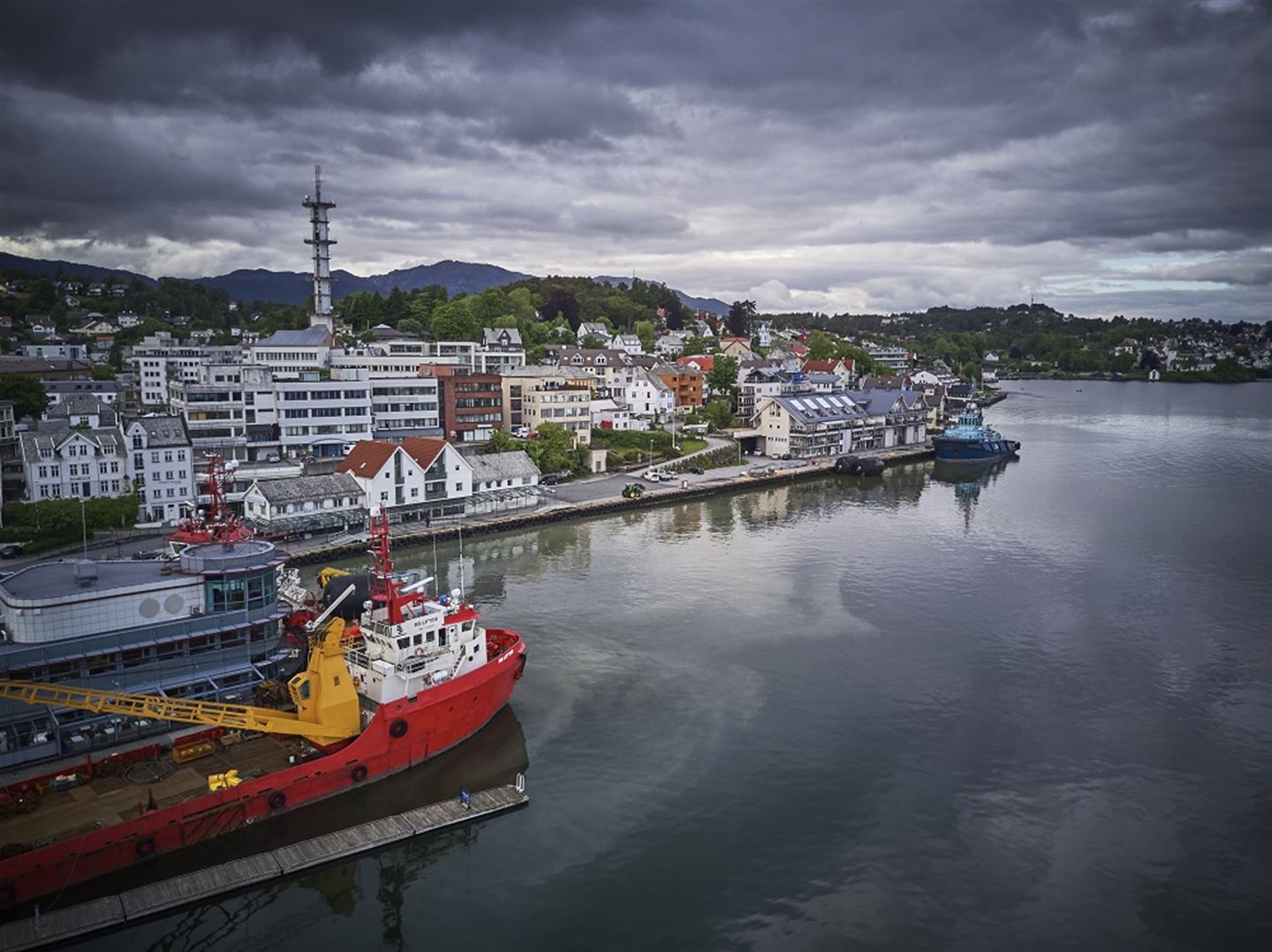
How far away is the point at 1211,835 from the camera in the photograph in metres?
17.1

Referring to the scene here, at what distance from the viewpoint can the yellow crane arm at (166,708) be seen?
15117 millimetres

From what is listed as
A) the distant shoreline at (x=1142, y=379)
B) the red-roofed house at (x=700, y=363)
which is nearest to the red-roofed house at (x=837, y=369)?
the red-roofed house at (x=700, y=363)

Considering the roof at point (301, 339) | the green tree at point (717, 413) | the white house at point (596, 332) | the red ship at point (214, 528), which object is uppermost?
the white house at point (596, 332)

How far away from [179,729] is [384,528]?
19.3 ft

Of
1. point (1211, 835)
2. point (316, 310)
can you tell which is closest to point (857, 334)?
point (316, 310)

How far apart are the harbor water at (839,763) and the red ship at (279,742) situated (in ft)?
2.73

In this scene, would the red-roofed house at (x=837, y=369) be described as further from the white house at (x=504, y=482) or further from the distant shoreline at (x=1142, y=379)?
the distant shoreline at (x=1142, y=379)

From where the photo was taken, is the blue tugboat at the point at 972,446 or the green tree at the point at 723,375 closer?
the blue tugboat at the point at 972,446

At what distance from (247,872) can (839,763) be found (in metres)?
12.2

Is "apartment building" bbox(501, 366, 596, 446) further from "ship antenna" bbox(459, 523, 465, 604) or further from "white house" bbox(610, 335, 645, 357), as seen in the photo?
"white house" bbox(610, 335, 645, 357)

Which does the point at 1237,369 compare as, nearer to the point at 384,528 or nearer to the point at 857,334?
the point at 857,334

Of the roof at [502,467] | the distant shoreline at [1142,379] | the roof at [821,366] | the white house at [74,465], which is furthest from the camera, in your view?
the distant shoreline at [1142,379]

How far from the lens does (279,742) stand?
17.7 m

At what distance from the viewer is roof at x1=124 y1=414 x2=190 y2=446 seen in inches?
1433
